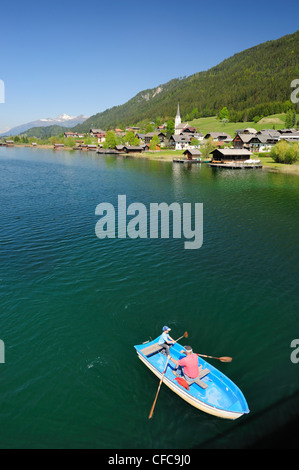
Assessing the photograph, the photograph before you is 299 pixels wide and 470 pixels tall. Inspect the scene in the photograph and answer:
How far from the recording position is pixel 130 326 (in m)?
20.0

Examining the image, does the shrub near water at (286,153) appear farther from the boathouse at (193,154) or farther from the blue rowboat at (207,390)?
the blue rowboat at (207,390)

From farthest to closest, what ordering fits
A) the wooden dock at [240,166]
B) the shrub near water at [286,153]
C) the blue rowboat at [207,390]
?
the wooden dock at [240,166] → the shrub near water at [286,153] → the blue rowboat at [207,390]

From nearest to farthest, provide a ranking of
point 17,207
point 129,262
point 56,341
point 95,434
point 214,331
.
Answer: point 95,434 → point 56,341 → point 214,331 → point 129,262 → point 17,207

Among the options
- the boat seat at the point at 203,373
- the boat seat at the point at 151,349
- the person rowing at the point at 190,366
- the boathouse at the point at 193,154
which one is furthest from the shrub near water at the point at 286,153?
the person rowing at the point at 190,366

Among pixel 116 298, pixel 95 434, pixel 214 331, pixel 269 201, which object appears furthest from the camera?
pixel 269 201

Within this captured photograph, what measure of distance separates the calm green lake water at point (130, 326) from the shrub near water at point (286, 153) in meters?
86.4

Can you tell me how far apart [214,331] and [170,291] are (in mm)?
6047

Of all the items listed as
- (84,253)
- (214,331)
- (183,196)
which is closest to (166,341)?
(214,331)

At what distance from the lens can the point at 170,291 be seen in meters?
24.5

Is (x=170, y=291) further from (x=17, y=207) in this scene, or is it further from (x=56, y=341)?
(x=17, y=207)

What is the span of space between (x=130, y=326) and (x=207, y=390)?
25.3 feet

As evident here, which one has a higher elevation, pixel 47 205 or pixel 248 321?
pixel 47 205

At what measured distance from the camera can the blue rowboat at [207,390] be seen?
13.1 meters

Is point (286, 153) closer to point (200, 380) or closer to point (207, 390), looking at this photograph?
point (200, 380)
